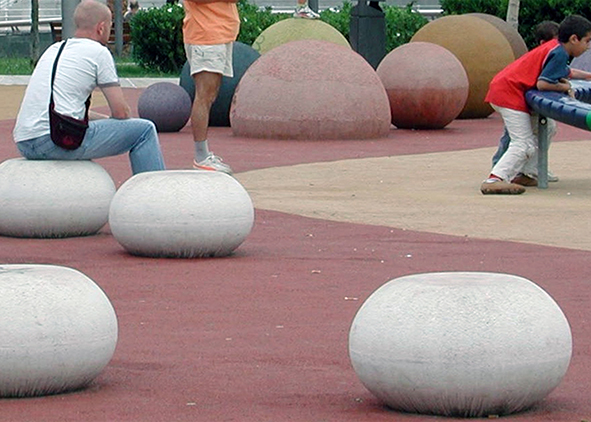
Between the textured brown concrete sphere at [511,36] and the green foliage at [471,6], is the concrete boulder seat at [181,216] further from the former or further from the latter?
the green foliage at [471,6]

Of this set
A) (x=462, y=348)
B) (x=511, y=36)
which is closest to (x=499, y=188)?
(x=462, y=348)

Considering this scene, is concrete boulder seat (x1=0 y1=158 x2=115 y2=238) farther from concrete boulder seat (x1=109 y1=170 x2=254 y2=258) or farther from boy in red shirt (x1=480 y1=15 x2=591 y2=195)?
boy in red shirt (x1=480 y1=15 x2=591 y2=195)

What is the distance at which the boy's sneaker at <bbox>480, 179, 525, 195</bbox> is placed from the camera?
11.6 metres

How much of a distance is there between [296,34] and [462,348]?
1707 cm

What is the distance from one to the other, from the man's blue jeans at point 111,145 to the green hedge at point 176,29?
22.0 meters

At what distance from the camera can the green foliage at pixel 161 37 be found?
3216 cm

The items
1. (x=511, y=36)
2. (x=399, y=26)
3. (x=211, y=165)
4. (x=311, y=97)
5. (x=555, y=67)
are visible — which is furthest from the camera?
(x=399, y=26)

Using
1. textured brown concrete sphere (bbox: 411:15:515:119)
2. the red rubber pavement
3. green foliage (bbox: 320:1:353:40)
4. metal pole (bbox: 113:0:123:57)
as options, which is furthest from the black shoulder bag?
metal pole (bbox: 113:0:123:57)

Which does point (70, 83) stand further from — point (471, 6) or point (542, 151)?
point (471, 6)

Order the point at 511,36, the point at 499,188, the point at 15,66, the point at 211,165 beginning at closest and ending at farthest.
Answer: the point at 499,188 → the point at 211,165 → the point at 511,36 → the point at 15,66

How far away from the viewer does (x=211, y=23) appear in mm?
13203

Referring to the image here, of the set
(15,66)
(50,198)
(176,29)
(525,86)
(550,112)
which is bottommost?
(15,66)

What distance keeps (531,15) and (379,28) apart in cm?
760

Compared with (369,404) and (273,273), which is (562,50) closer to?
(273,273)
